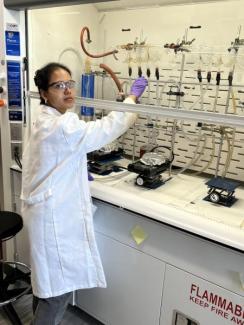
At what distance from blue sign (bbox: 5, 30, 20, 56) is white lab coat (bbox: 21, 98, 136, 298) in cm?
72

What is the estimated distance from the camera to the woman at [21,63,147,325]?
4.55 feet

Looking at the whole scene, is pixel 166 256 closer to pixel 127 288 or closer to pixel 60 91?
pixel 127 288

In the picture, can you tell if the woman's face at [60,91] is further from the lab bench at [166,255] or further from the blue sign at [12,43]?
the blue sign at [12,43]

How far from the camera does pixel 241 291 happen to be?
1.28 metres

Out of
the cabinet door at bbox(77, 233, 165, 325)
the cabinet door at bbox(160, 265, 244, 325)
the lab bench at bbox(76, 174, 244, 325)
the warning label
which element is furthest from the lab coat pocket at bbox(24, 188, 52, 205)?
the warning label

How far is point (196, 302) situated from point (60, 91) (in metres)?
1.17

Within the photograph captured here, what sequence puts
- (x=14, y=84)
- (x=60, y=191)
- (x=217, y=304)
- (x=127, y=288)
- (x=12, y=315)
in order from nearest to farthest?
(x=217, y=304) → (x=60, y=191) → (x=127, y=288) → (x=12, y=315) → (x=14, y=84)

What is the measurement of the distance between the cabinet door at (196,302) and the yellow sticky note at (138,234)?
0.58 feet

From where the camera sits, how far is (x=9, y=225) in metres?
1.78

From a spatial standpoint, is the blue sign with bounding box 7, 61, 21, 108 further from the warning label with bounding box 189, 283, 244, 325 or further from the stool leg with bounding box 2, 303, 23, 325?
the warning label with bounding box 189, 283, 244, 325

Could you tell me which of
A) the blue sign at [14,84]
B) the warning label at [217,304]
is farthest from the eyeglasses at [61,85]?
the warning label at [217,304]

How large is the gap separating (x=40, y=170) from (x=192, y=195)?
0.83 metres

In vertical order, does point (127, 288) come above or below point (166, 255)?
below

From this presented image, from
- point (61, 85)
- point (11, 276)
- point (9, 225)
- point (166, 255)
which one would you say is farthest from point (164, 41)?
point (11, 276)
